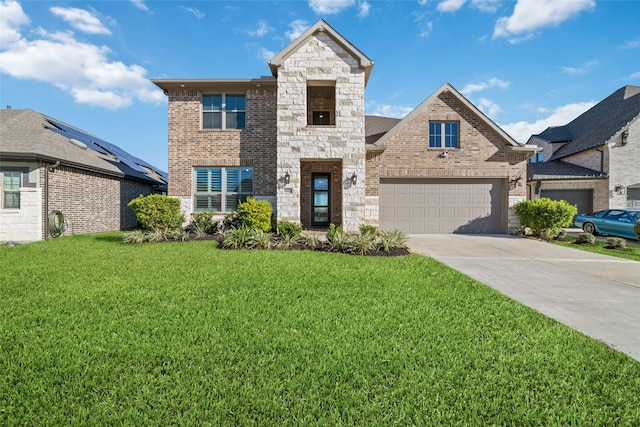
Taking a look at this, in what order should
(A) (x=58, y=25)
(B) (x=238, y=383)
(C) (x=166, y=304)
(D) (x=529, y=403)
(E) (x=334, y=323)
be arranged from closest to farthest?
(D) (x=529, y=403)
(B) (x=238, y=383)
(E) (x=334, y=323)
(C) (x=166, y=304)
(A) (x=58, y=25)

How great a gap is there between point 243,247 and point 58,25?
11257mm

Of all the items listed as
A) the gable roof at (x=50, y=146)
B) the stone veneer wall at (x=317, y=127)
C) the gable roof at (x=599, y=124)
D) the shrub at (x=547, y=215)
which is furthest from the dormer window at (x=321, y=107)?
the gable roof at (x=599, y=124)

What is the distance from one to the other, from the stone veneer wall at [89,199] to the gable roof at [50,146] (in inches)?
18.2

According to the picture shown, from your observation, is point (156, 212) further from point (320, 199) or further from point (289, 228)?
point (320, 199)

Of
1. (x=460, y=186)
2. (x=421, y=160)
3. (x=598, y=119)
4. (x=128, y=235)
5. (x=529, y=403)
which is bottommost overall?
(x=529, y=403)

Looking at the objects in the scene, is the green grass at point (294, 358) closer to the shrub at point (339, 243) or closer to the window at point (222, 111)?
the shrub at point (339, 243)

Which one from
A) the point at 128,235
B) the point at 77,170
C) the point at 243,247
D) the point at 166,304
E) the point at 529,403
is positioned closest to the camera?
the point at 529,403

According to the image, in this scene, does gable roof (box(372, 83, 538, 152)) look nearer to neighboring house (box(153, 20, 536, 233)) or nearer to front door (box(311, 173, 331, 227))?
neighboring house (box(153, 20, 536, 233))

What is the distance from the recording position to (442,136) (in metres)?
13.0

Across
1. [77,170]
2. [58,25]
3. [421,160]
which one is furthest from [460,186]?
[58,25]

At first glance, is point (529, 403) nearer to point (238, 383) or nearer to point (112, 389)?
point (238, 383)

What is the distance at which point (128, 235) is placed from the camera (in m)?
9.45

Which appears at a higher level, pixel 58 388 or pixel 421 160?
pixel 421 160

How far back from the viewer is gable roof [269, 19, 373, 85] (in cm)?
1062
